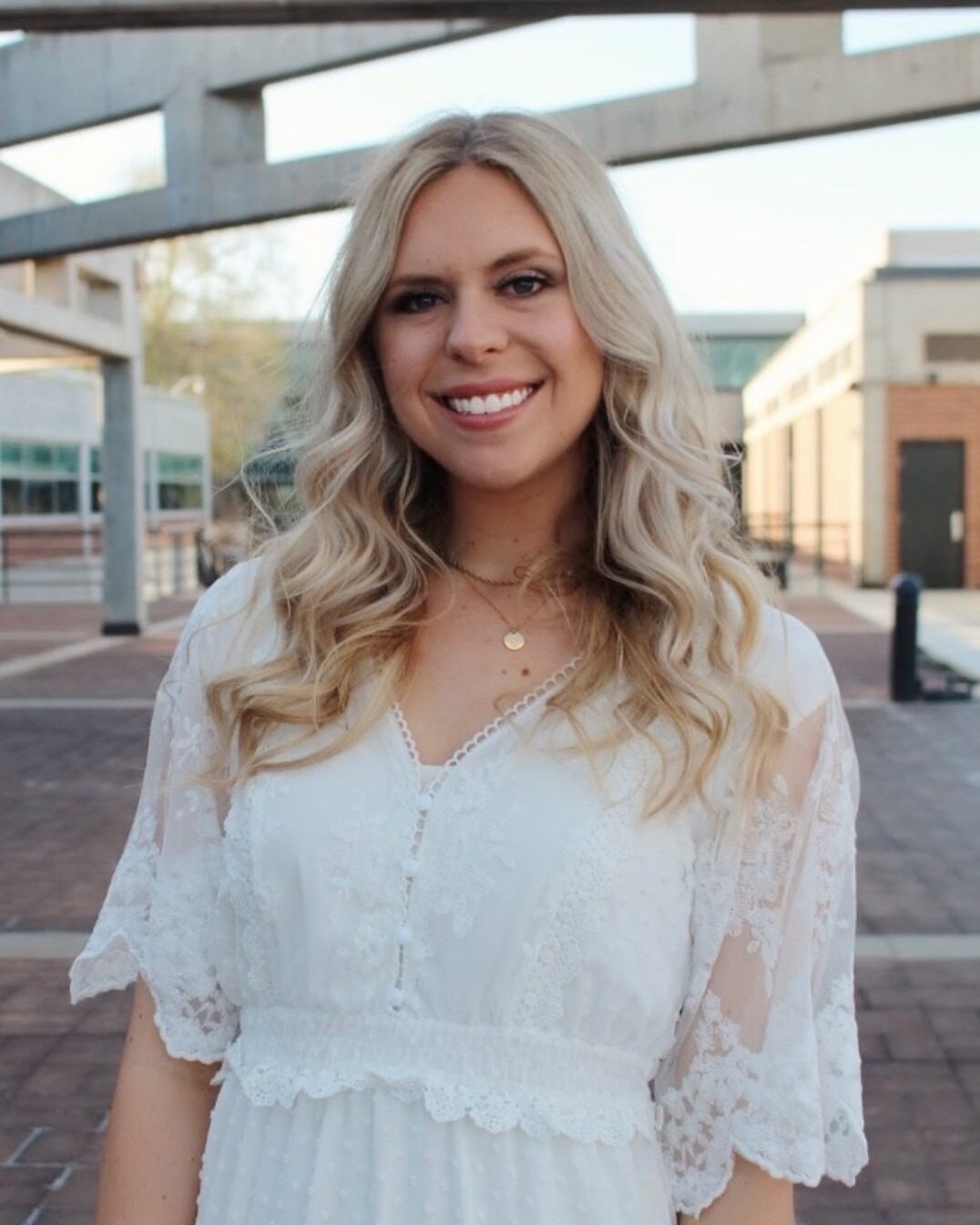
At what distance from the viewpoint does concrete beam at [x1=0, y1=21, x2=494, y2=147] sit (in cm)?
1109

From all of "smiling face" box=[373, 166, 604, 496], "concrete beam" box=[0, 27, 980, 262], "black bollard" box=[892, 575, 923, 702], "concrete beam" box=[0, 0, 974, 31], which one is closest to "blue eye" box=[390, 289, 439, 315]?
"smiling face" box=[373, 166, 604, 496]

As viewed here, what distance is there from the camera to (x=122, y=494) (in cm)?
1880

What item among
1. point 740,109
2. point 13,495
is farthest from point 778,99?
point 13,495

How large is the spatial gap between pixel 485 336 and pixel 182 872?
2.20 ft

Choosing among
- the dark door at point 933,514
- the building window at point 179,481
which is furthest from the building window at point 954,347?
the building window at point 179,481

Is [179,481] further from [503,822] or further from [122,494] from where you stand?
[503,822]

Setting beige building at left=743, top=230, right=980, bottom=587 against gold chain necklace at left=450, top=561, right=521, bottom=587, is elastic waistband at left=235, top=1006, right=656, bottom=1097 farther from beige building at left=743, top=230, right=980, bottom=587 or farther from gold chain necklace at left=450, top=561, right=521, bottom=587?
beige building at left=743, top=230, right=980, bottom=587

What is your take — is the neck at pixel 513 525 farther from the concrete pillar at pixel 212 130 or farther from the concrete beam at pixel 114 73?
the concrete pillar at pixel 212 130

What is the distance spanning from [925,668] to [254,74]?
7520 mm

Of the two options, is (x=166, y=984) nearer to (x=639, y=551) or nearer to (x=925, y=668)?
(x=639, y=551)

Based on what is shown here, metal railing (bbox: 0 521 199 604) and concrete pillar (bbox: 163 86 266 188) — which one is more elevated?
concrete pillar (bbox: 163 86 266 188)

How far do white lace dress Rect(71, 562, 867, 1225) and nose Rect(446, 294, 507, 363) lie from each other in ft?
1.21

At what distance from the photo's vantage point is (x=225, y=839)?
5.65 feet

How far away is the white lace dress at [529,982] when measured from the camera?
5.21ft
